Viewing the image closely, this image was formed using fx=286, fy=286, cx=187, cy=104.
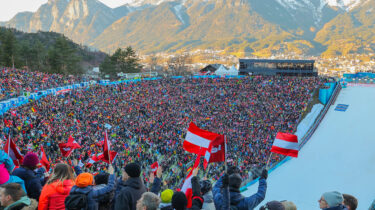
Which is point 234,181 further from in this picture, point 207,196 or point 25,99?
point 25,99

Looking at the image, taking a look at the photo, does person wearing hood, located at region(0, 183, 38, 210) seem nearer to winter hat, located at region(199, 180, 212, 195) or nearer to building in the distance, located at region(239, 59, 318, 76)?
winter hat, located at region(199, 180, 212, 195)

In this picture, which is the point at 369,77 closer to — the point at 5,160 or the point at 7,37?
the point at 5,160

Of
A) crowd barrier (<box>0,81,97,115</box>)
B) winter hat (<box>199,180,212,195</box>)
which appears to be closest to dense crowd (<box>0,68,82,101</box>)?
crowd barrier (<box>0,81,97,115</box>)

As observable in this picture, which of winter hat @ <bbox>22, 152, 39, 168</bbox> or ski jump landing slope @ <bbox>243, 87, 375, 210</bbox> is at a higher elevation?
winter hat @ <bbox>22, 152, 39, 168</bbox>

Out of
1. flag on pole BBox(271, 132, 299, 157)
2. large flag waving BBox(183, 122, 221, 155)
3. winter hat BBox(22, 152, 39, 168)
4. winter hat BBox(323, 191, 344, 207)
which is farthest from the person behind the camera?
flag on pole BBox(271, 132, 299, 157)

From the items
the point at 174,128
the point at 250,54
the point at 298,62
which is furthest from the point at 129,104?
the point at 250,54
